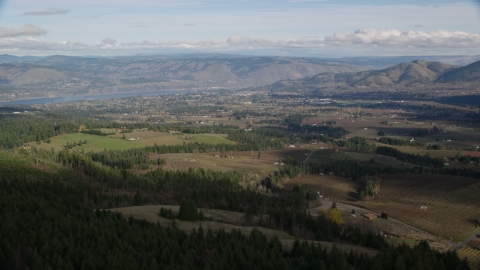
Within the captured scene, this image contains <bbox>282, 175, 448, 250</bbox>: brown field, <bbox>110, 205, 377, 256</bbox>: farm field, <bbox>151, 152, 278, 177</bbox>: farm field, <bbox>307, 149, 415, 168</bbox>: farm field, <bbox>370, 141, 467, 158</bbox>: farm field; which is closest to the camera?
<bbox>110, 205, 377, 256</bbox>: farm field

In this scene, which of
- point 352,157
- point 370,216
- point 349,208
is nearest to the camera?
point 370,216

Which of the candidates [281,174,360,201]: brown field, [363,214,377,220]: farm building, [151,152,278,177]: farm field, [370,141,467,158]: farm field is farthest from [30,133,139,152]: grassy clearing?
[363,214,377,220]: farm building

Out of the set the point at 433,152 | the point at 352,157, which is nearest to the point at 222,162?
the point at 352,157

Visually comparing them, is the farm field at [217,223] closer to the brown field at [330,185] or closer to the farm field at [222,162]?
the brown field at [330,185]

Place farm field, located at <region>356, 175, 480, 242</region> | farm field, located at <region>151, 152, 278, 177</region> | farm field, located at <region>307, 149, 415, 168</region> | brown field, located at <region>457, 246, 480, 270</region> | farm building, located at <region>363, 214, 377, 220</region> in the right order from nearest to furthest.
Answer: brown field, located at <region>457, 246, 480, 270</region>
farm field, located at <region>356, 175, 480, 242</region>
farm building, located at <region>363, 214, 377, 220</region>
farm field, located at <region>151, 152, 278, 177</region>
farm field, located at <region>307, 149, 415, 168</region>

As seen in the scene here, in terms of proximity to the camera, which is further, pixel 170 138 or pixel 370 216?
pixel 170 138

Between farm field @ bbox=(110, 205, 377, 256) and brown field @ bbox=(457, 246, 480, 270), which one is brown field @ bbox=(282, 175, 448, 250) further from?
farm field @ bbox=(110, 205, 377, 256)

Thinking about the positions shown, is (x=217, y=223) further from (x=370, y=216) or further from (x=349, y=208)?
(x=349, y=208)

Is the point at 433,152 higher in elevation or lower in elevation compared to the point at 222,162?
lower

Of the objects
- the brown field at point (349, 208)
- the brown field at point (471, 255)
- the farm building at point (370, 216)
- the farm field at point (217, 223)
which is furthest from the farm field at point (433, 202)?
the farm field at point (217, 223)
